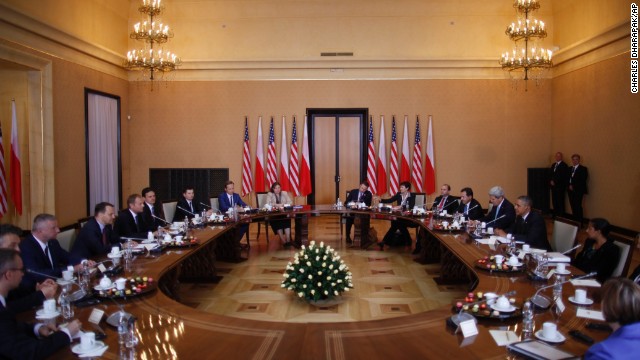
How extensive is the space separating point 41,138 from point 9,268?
6.59 m

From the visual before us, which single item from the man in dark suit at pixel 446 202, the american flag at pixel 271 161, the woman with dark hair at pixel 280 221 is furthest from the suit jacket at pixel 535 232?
the american flag at pixel 271 161

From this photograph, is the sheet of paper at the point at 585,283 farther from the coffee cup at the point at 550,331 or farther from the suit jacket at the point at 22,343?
the suit jacket at the point at 22,343

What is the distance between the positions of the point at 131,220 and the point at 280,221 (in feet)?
9.32

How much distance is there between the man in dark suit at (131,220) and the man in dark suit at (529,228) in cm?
436

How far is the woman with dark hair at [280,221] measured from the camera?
8367 mm

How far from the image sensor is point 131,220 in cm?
615

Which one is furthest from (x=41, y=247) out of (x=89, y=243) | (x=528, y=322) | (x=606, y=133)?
(x=606, y=133)

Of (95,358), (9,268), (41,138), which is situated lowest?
(95,358)

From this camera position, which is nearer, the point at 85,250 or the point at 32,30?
the point at 85,250

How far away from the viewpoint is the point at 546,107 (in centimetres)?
1133

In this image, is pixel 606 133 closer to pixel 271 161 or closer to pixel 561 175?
pixel 561 175

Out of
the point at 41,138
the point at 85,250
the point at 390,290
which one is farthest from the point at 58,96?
the point at 390,290

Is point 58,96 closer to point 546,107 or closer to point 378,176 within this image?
point 378,176

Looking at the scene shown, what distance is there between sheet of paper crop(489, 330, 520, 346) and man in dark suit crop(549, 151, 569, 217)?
8.98 meters
